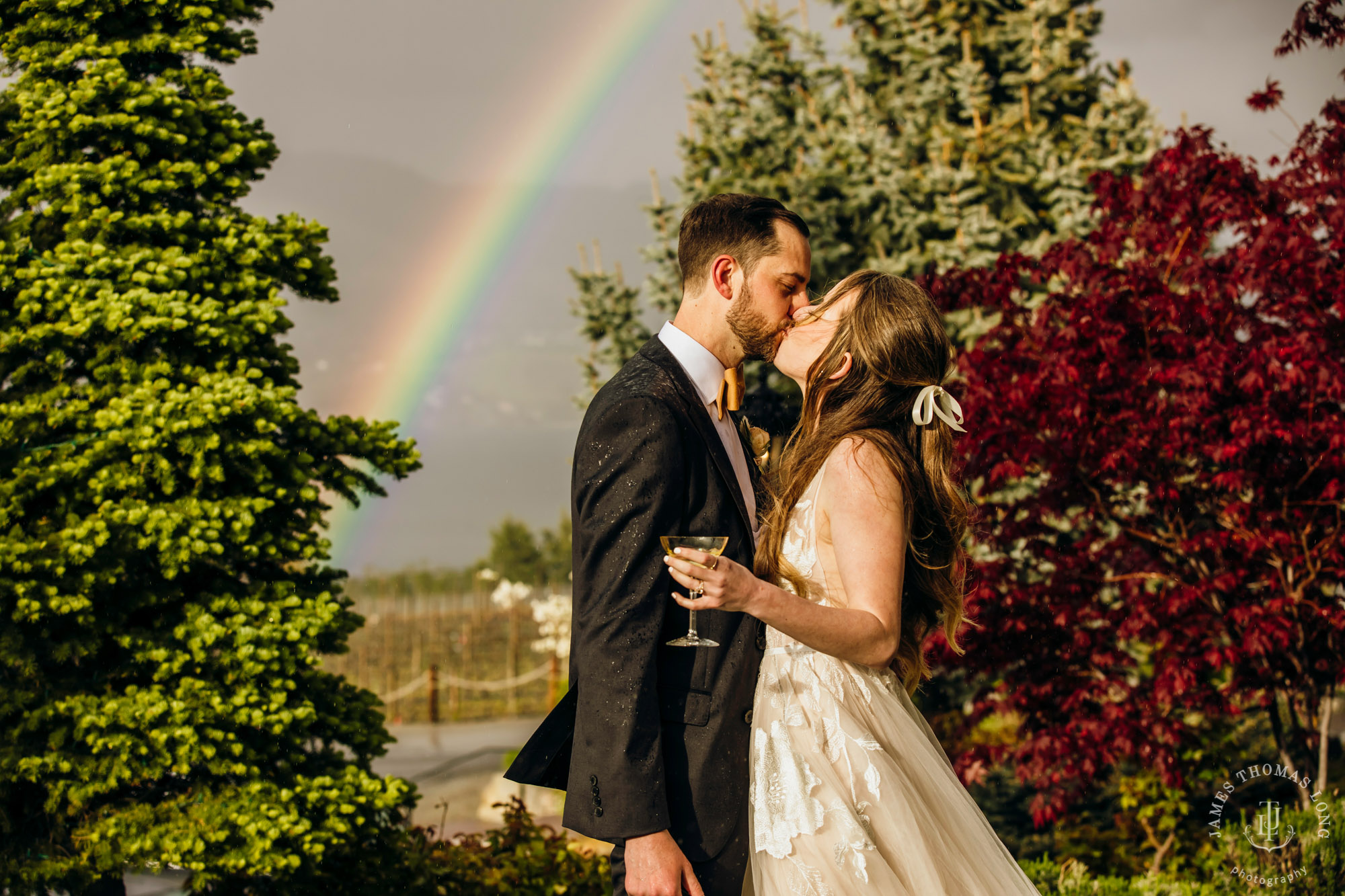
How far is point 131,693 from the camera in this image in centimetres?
429

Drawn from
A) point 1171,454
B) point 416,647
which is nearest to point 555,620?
point 416,647

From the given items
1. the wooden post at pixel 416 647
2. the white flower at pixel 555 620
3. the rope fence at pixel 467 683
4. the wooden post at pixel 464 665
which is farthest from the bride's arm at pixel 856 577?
the wooden post at pixel 416 647

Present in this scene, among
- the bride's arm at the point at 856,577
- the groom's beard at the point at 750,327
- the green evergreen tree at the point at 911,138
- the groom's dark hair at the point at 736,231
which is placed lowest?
the bride's arm at the point at 856,577

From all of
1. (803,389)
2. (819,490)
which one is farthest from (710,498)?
(803,389)

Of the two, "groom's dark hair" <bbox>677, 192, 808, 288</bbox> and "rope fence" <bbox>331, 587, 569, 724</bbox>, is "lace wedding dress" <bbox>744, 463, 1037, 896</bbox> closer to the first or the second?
"groom's dark hair" <bbox>677, 192, 808, 288</bbox>

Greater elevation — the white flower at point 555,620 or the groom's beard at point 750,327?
the groom's beard at point 750,327

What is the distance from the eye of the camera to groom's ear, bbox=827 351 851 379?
289 cm

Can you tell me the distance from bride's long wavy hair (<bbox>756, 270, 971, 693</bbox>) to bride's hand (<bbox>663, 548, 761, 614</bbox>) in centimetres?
65

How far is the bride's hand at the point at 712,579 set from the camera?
81.9 inches

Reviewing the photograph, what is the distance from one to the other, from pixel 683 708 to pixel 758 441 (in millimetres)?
1134

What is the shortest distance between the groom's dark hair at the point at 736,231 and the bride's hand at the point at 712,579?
4.04 feet

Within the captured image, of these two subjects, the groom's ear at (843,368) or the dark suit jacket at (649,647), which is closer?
the dark suit jacket at (649,647)

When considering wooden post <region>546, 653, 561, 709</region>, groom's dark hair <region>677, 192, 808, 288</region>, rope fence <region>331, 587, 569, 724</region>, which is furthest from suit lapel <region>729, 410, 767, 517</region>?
rope fence <region>331, 587, 569, 724</region>

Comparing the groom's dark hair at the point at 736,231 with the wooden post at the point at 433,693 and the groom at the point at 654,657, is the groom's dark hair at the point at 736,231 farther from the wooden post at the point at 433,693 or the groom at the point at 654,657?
the wooden post at the point at 433,693
